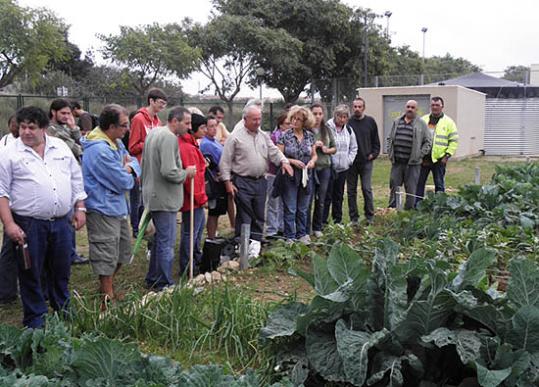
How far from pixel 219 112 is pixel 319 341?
5412 mm

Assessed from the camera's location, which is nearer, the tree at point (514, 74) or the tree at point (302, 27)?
the tree at point (514, 74)

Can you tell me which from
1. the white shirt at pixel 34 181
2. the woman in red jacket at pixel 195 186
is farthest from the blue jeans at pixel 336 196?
the white shirt at pixel 34 181

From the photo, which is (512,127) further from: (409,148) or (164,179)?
(164,179)

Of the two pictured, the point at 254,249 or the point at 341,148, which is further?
the point at 341,148

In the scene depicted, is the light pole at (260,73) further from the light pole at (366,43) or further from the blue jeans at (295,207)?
the blue jeans at (295,207)

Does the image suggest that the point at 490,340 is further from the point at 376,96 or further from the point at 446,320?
the point at 376,96

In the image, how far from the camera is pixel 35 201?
4.50 metres

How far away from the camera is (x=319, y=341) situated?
3420 mm

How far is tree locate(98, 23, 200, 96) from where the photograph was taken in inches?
1239

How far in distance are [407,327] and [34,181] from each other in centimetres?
280

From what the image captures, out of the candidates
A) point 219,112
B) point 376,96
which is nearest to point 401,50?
point 376,96

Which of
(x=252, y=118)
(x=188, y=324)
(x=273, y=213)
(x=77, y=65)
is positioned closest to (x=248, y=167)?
(x=252, y=118)

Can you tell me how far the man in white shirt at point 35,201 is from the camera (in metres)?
4.44

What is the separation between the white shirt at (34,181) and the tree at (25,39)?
72.6 feet
